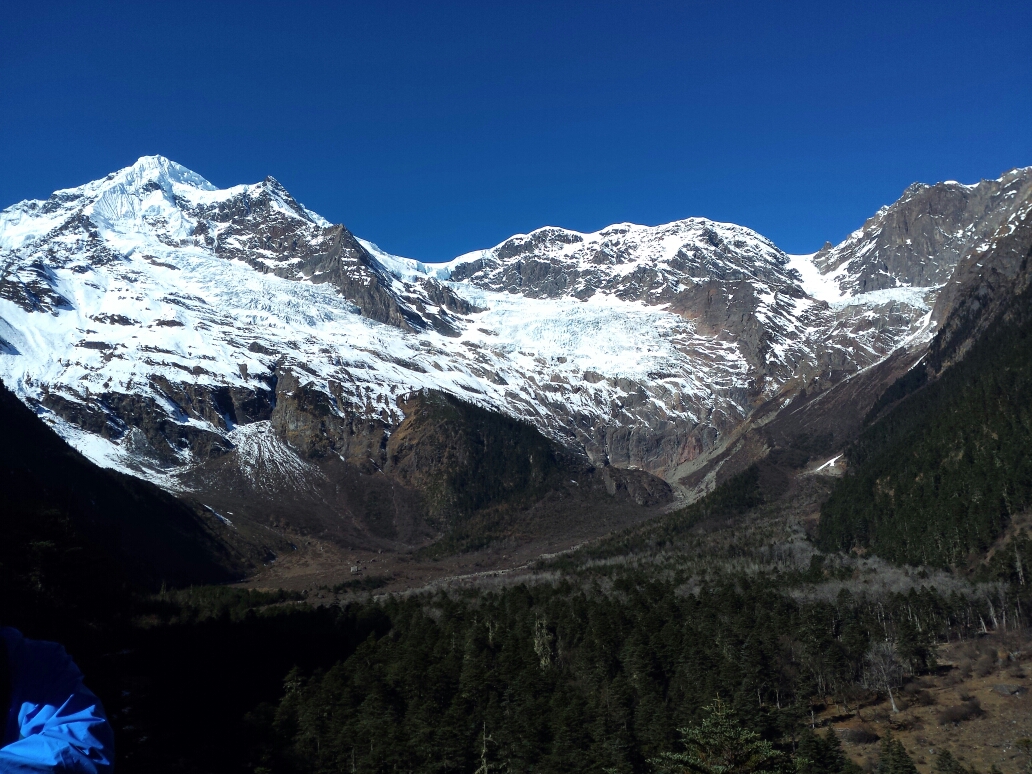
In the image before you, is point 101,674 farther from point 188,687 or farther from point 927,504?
point 927,504

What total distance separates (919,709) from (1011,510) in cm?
7527

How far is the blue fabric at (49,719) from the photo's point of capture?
840cm

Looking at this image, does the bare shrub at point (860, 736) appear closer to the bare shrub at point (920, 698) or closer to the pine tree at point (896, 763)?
the bare shrub at point (920, 698)

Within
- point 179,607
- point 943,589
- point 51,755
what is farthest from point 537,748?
point 943,589

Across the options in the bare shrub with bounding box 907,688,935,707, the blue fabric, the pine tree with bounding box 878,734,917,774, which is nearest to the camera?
the blue fabric

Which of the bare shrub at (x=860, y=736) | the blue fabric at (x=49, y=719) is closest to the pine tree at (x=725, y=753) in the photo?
the blue fabric at (x=49, y=719)

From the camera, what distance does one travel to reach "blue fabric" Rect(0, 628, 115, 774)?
8398 mm

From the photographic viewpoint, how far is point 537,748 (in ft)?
232

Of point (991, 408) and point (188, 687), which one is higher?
point (991, 408)

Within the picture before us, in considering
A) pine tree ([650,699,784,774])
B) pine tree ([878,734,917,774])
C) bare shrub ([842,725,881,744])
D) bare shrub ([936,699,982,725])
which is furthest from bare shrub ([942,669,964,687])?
pine tree ([650,699,784,774])

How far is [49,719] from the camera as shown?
8984 millimetres

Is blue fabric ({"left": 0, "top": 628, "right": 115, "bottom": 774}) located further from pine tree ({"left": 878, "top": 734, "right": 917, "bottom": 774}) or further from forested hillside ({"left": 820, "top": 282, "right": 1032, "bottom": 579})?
forested hillside ({"left": 820, "top": 282, "right": 1032, "bottom": 579})

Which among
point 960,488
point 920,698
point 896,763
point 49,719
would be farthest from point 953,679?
point 49,719

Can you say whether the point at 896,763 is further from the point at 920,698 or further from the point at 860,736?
the point at 920,698
